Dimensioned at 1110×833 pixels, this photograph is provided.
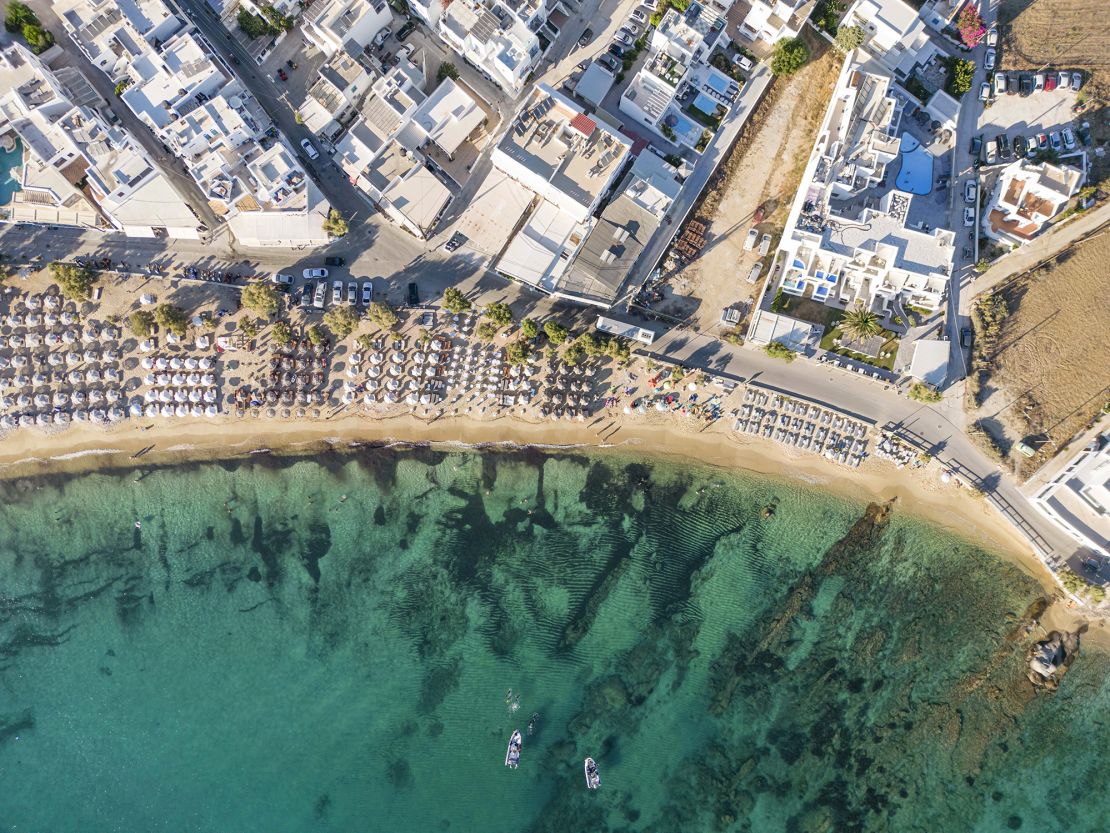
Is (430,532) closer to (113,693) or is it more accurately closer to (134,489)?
(134,489)

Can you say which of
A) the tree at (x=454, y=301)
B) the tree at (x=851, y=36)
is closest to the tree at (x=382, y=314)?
the tree at (x=454, y=301)

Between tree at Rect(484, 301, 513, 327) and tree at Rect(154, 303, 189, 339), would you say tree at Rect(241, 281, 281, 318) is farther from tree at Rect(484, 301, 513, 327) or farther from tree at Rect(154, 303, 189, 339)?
tree at Rect(484, 301, 513, 327)

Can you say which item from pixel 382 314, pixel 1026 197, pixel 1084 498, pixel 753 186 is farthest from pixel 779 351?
pixel 382 314

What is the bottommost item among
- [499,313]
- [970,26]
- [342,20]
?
[499,313]

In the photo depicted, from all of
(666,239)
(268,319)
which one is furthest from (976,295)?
(268,319)

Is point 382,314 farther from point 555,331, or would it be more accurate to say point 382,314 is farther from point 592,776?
point 592,776

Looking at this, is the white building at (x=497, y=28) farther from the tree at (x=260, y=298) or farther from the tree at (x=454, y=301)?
the tree at (x=260, y=298)
